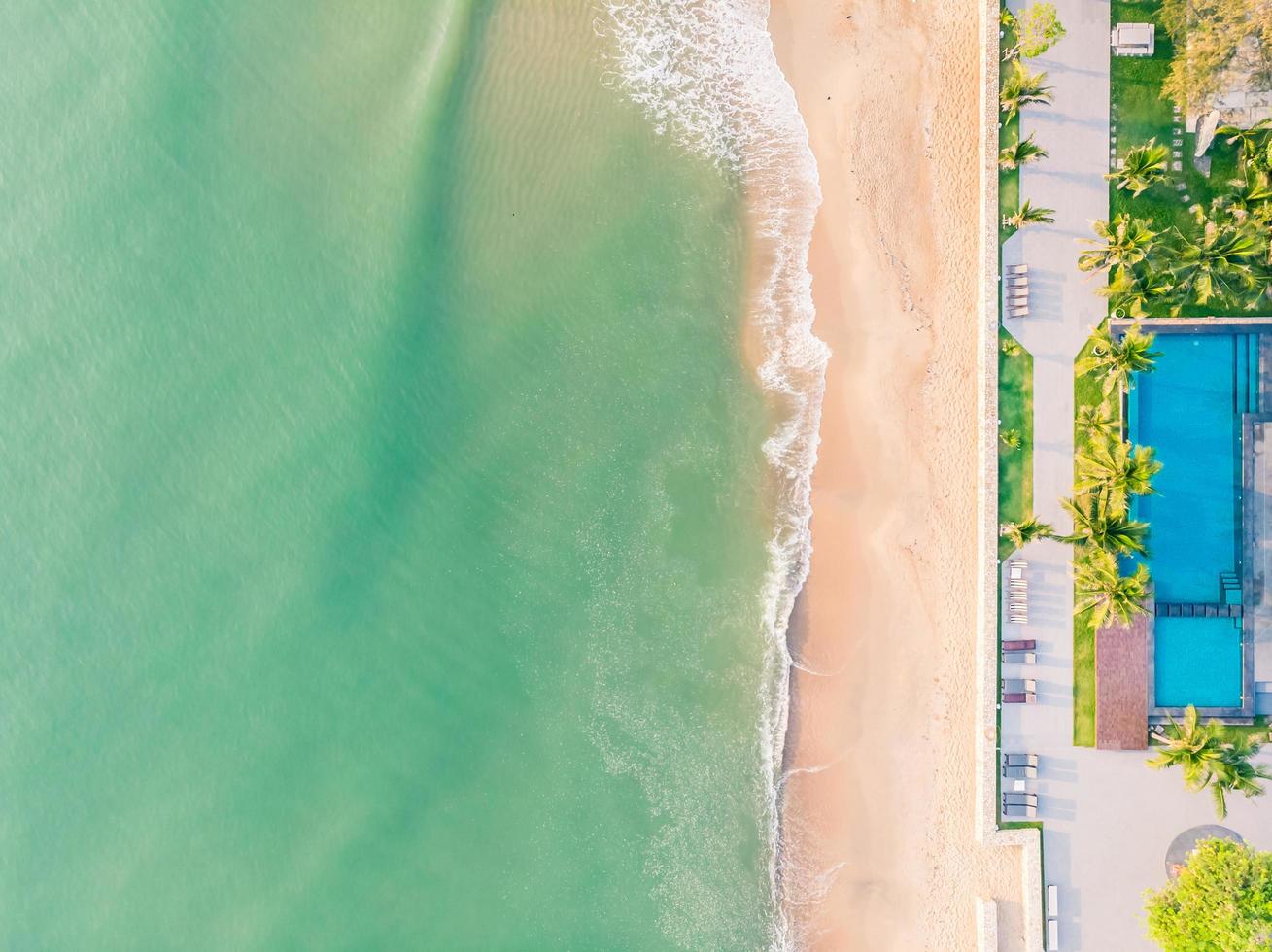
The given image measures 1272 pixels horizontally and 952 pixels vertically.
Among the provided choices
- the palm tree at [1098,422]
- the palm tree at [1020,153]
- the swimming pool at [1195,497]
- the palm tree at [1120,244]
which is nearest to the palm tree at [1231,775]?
the swimming pool at [1195,497]

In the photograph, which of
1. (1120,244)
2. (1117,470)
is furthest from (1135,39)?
(1117,470)

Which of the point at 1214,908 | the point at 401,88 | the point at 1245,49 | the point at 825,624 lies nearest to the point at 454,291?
the point at 401,88

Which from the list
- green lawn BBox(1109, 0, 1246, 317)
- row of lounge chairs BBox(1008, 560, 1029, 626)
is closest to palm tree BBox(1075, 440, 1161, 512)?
row of lounge chairs BBox(1008, 560, 1029, 626)

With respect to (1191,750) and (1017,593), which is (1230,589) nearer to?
(1191,750)

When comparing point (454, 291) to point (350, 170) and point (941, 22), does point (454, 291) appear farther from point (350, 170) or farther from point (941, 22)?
point (941, 22)

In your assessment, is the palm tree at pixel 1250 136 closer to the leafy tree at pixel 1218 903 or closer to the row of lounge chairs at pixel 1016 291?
the row of lounge chairs at pixel 1016 291

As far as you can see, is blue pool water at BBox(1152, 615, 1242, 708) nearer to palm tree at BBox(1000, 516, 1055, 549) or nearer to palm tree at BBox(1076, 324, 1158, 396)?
palm tree at BBox(1000, 516, 1055, 549)
